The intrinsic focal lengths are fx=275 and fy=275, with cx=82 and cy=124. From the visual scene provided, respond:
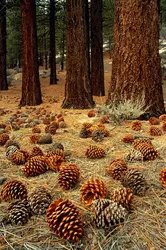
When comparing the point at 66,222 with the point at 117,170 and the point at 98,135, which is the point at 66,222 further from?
the point at 98,135

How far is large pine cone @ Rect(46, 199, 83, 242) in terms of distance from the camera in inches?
62.0

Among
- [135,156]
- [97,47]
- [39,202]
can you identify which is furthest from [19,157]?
[97,47]

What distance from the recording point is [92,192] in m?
1.92

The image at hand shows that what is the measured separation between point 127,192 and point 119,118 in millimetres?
3278

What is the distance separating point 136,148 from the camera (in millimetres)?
2967

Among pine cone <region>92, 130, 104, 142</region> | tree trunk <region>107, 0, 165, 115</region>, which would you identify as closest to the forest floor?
pine cone <region>92, 130, 104, 142</region>

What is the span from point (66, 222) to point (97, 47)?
37.7 ft

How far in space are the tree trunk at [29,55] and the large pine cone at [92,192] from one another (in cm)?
797

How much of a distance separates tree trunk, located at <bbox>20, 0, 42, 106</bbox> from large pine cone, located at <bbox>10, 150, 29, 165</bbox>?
683 cm

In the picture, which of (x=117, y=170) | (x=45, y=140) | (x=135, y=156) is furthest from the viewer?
(x=45, y=140)

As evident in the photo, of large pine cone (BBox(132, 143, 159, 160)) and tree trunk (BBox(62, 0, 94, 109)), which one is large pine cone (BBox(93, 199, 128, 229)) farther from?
tree trunk (BBox(62, 0, 94, 109))

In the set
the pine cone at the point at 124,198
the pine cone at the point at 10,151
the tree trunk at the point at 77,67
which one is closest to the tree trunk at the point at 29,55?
the tree trunk at the point at 77,67

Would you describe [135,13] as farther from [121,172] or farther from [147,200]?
[147,200]

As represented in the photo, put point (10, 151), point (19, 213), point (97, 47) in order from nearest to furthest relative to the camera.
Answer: point (19, 213) < point (10, 151) < point (97, 47)
